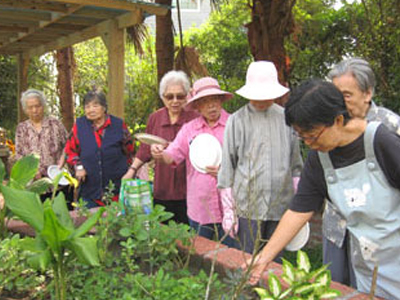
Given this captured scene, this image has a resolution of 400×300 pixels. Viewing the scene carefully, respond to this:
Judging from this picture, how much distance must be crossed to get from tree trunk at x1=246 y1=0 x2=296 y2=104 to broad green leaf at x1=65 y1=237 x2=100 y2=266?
328 cm

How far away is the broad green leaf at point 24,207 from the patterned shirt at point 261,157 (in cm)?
115

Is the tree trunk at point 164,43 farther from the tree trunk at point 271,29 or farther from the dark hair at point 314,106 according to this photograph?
the dark hair at point 314,106

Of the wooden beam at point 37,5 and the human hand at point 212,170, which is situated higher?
the wooden beam at point 37,5

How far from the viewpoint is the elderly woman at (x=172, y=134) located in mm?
3178

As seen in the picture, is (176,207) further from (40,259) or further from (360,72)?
(40,259)

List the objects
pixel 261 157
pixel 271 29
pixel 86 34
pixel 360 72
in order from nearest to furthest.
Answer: pixel 360 72 → pixel 261 157 → pixel 271 29 → pixel 86 34

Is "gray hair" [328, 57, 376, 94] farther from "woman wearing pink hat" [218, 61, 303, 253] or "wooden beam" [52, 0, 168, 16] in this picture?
"wooden beam" [52, 0, 168, 16]

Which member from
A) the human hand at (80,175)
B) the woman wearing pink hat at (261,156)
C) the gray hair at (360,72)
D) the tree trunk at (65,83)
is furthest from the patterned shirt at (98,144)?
the tree trunk at (65,83)

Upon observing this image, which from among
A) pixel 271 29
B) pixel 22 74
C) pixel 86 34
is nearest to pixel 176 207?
pixel 271 29

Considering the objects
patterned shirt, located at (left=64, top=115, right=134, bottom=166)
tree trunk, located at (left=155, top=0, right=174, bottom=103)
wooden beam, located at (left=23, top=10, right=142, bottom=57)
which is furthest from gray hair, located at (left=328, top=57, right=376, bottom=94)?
tree trunk, located at (left=155, top=0, right=174, bottom=103)

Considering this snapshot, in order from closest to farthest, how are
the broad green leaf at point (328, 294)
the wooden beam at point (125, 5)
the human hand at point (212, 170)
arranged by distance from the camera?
the broad green leaf at point (328, 294), the human hand at point (212, 170), the wooden beam at point (125, 5)

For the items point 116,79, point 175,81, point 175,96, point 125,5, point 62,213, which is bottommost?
point 62,213

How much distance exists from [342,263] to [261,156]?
2.52 feet

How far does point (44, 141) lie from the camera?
401 centimetres
